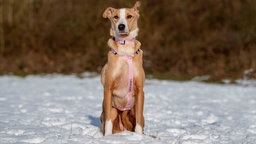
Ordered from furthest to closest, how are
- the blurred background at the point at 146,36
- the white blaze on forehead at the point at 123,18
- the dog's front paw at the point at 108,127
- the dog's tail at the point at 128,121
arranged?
the blurred background at the point at 146,36, the dog's tail at the point at 128,121, the dog's front paw at the point at 108,127, the white blaze on forehead at the point at 123,18

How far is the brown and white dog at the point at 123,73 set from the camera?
5148 mm

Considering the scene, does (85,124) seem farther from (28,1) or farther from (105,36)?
(28,1)

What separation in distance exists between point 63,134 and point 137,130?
2.59 feet

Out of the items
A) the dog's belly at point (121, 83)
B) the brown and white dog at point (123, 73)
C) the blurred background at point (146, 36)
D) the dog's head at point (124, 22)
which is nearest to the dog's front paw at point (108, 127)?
the brown and white dog at point (123, 73)

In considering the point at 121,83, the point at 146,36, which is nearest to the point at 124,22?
the point at 121,83

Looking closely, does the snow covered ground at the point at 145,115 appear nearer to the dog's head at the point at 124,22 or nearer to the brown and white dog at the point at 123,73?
the brown and white dog at the point at 123,73

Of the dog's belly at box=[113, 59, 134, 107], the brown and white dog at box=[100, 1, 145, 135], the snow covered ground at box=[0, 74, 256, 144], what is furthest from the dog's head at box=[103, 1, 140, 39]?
the snow covered ground at box=[0, 74, 256, 144]

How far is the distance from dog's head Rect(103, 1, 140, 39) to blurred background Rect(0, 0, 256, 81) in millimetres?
11421

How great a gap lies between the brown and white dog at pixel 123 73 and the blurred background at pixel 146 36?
37.4 ft

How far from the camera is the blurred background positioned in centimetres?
1819

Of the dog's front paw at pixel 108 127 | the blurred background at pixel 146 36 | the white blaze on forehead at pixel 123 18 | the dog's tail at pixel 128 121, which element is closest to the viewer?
the white blaze on forehead at pixel 123 18

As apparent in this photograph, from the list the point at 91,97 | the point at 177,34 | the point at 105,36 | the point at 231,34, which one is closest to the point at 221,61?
the point at 231,34

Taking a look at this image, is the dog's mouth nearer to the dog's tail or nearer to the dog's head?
the dog's head

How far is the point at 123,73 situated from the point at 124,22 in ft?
1.62
